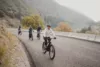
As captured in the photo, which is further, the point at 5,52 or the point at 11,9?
the point at 11,9

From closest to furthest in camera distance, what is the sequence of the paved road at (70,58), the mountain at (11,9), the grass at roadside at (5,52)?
the grass at roadside at (5,52) < the paved road at (70,58) < the mountain at (11,9)

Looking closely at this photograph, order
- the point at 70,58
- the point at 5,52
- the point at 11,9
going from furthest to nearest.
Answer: the point at 11,9, the point at 70,58, the point at 5,52

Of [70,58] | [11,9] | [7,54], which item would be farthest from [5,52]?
[11,9]

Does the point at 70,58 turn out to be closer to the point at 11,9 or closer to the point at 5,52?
the point at 5,52

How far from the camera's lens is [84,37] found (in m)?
27.5

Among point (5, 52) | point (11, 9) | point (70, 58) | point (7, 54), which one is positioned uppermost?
point (11, 9)

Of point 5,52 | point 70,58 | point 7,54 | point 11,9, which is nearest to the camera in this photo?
point 5,52

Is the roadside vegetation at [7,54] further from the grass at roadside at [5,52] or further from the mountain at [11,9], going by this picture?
the mountain at [11,9]

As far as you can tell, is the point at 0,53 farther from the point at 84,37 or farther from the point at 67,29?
the point at 67,29

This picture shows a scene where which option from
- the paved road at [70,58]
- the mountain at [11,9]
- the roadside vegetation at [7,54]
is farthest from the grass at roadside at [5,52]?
the mountain at [11,9]

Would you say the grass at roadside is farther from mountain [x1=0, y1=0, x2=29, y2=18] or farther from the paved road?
mountain [x1=0, y1=0, x2=29, y2=18]

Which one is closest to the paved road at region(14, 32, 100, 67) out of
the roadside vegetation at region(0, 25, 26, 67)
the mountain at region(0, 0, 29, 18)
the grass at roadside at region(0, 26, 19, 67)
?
the roadside vegetation at region(0, 25, 26, 67)

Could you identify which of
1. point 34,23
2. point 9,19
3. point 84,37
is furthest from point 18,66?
point 9,19

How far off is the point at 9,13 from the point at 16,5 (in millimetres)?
25707
